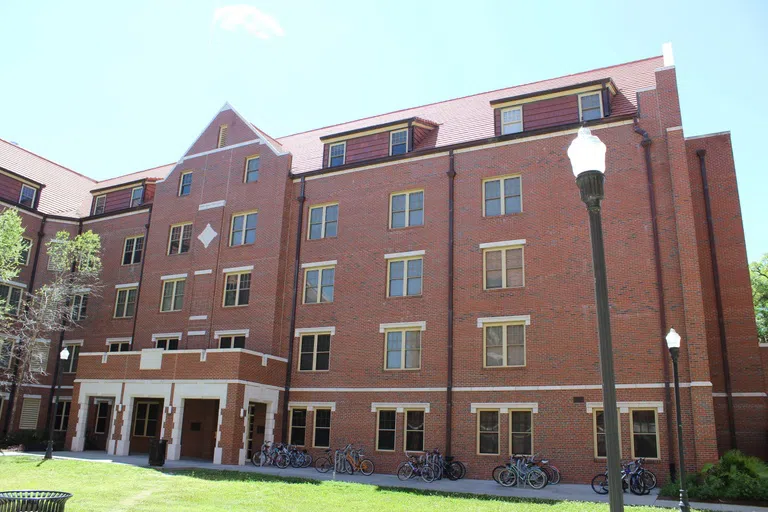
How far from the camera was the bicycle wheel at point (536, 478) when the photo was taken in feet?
64.8

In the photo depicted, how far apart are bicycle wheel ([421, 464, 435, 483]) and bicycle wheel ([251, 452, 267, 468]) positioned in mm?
6861

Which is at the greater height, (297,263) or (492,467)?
(297,263)

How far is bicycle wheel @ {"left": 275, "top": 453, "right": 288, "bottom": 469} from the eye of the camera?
2481 cm

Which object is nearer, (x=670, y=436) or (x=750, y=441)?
(x=670, y=436)

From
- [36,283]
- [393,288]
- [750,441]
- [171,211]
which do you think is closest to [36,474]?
[393,288]

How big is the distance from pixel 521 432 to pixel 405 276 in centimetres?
783

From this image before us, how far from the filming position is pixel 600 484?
1906 cm

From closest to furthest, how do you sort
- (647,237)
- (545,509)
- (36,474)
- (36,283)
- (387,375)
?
1. (545,509)
2. (36,474)
3. (647,237)
4. (387,375)
5. (36,283)

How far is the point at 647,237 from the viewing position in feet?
73.3

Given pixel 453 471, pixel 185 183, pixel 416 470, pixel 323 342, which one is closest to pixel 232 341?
pixel 323 342

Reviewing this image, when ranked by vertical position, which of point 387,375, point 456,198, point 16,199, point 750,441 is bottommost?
point 750,441

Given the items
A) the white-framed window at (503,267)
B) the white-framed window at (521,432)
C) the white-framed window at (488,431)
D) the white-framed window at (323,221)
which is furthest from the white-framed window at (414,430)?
the white-framed window at (323,221)

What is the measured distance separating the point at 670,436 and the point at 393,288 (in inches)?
464

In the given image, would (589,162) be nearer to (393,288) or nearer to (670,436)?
(670,436)
